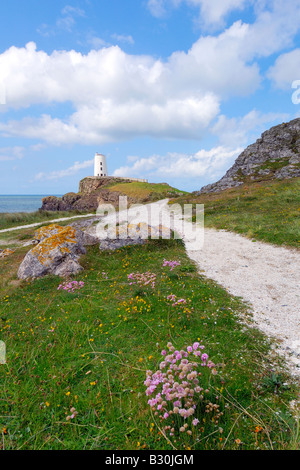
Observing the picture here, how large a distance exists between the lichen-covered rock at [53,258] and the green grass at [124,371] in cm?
204

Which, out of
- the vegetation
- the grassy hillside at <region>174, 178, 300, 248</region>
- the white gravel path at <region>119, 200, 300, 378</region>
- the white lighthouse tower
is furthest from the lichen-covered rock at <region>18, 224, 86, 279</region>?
the white lighthouse tower

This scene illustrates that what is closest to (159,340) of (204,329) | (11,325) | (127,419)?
(204,329)

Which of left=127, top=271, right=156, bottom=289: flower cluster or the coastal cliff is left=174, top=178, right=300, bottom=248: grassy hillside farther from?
the coastal cliff

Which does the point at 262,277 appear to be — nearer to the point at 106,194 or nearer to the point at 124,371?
the point at 124,371

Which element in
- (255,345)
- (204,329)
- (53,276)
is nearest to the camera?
(255,345)

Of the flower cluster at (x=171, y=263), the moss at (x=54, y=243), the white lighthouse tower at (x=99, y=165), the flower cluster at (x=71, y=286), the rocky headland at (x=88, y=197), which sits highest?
the white lighthouse tower at (x=99, y=165)

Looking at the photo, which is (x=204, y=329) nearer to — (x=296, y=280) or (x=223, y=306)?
(x=223, y=306)

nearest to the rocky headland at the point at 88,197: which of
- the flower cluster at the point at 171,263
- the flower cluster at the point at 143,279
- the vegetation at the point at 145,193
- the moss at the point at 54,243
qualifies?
the vegetation at the point at 145,193

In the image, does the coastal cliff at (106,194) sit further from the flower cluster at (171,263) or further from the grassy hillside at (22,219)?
the flower cluster at (171,263)

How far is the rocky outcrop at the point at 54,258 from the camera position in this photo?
1118 centimetres
